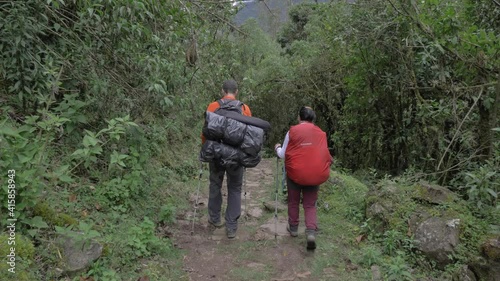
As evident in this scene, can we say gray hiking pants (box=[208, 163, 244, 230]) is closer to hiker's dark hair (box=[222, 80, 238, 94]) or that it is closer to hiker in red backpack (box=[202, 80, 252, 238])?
hiker in red backpack (box=[202, 80, 252, 238])

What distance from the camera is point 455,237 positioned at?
14.4ft

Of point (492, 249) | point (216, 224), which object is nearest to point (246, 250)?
point (216, 224)

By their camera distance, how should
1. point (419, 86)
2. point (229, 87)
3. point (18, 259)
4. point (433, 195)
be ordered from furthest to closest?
point (419, 86)
point (433, 195)
point (229, 87)
point (18, 259)

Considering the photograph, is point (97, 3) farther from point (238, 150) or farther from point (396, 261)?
point (396, 261)

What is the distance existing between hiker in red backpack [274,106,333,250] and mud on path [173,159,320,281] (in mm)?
367

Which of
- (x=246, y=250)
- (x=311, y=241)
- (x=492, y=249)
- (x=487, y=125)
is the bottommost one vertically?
(x=246, y=250)

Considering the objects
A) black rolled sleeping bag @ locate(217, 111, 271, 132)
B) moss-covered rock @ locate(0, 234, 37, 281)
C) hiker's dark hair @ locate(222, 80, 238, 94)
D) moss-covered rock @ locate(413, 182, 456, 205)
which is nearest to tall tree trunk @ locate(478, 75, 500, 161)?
moss-covered rock @ locate(413, 182, 456, 205)

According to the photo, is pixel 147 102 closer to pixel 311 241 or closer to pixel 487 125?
pixel 311 241

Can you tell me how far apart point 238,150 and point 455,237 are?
8.90 ft

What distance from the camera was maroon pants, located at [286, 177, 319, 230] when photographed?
4.91 metres

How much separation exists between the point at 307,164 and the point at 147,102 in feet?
7.66

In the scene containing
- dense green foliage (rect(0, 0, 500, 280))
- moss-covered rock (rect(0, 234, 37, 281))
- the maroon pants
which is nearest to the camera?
moss-covered rock (rect(0, 234, 37, 281))

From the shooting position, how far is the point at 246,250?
4.71m

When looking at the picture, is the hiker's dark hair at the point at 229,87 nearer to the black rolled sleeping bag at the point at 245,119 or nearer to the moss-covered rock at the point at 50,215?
the black rolled sleeping bag at the point at 245,119
